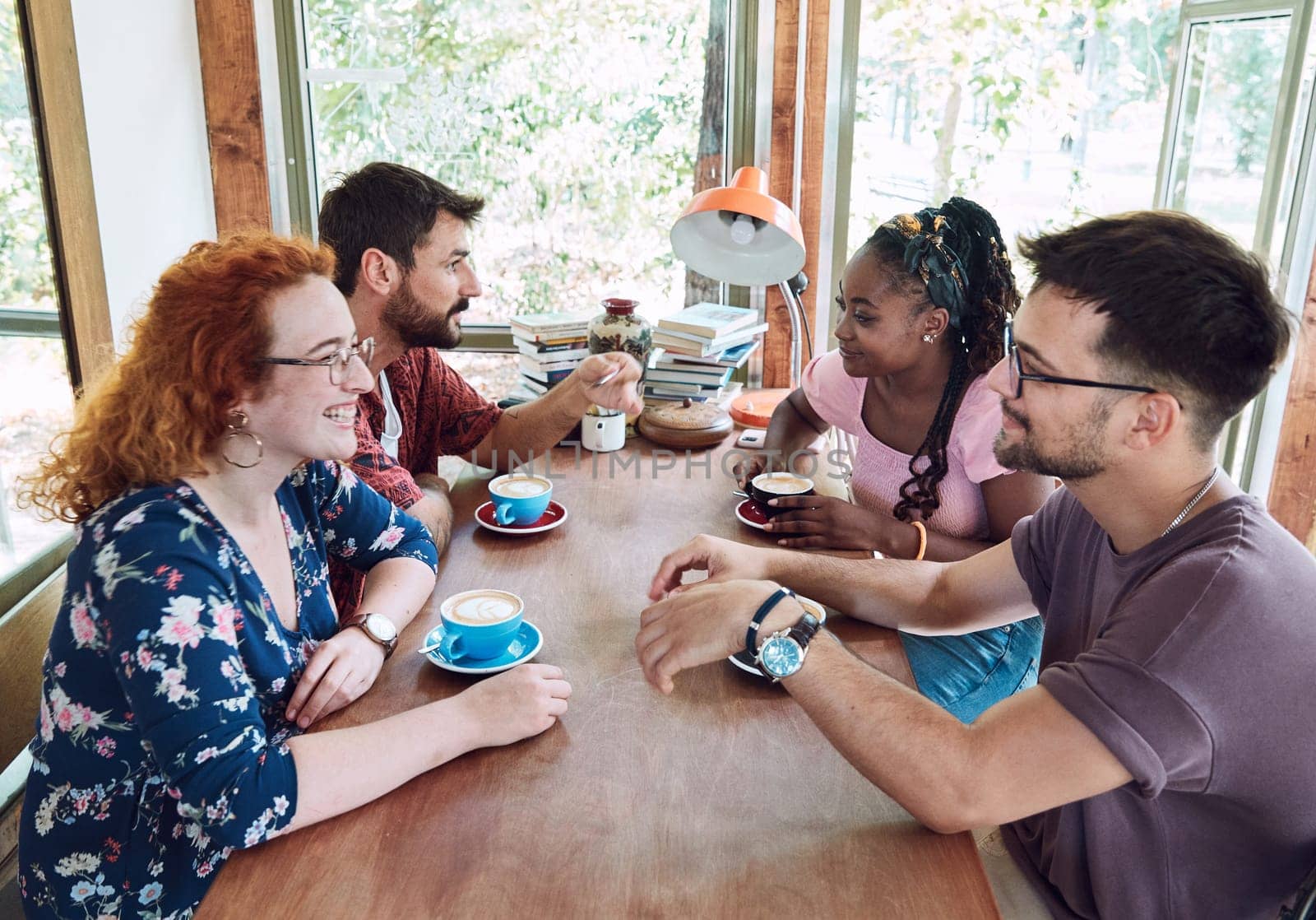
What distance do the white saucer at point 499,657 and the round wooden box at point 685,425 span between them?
108 cm

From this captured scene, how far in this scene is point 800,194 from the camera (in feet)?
10.4

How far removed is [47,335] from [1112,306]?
209 centimetres

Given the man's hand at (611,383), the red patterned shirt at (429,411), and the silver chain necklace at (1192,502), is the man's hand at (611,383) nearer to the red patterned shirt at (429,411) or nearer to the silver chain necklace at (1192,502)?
the red patterned shirt at (429,411)

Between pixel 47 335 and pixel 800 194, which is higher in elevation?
pixel 800 194

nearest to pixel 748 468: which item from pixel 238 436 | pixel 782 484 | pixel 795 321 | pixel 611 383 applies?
pixel 782 484

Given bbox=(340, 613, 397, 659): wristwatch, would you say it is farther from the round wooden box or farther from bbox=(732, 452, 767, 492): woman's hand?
the round wooden box

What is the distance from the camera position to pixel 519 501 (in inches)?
71.7

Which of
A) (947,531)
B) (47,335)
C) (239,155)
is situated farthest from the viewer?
(239,155)

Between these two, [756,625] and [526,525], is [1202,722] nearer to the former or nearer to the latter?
[756,625]

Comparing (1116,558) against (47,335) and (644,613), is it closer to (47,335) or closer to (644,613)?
(644,613)

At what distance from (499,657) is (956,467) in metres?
1.05

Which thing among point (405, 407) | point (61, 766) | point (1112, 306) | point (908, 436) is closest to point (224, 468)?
point (61, 766)

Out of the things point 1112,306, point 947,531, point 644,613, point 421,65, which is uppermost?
point 421,65

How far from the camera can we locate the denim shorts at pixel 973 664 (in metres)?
1.69
